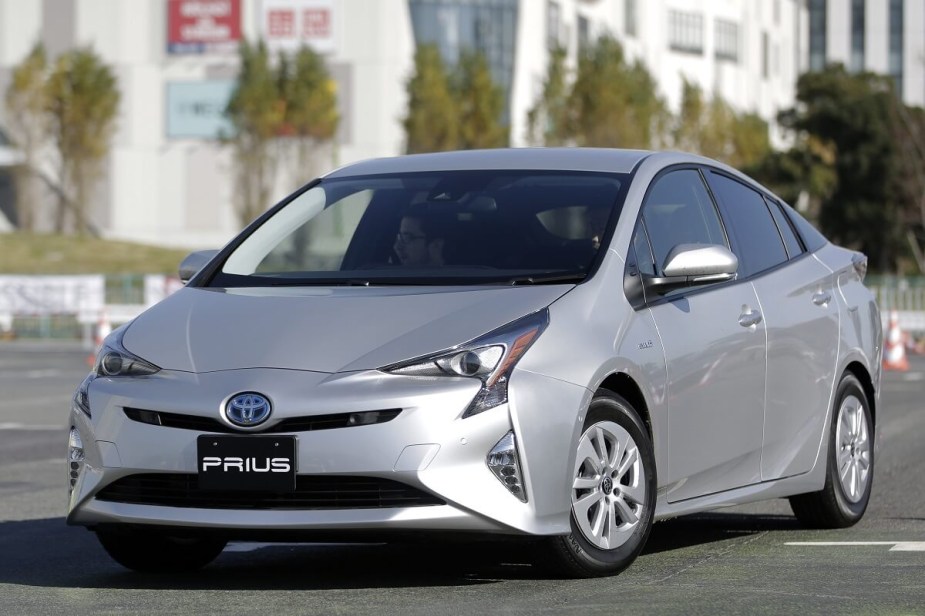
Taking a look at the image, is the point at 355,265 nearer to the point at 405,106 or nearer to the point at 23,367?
the point at 23,367

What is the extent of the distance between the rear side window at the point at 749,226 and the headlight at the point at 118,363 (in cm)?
258

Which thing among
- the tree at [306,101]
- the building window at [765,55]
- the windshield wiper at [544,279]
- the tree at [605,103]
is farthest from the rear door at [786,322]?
the building window at [765,55]

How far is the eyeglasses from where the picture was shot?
7012mm

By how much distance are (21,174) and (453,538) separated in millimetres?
61378

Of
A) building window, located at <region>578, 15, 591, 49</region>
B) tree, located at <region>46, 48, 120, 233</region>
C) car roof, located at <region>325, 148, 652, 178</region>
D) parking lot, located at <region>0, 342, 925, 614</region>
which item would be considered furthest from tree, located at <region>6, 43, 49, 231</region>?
car roof, located at <region>325, 148, 652, 178</region>

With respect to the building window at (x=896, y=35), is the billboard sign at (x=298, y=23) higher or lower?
lower

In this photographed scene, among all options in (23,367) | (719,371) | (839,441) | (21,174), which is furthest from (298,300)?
(21,174)

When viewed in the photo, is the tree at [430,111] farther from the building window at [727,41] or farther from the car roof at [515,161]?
the car roof at [515,161]

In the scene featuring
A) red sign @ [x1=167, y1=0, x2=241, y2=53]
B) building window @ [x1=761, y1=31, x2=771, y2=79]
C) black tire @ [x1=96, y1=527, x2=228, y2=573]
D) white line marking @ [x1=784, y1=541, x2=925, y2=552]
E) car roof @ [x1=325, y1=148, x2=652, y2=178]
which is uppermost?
building window @ [x1=761, y1=31, x2=771, y2=79]

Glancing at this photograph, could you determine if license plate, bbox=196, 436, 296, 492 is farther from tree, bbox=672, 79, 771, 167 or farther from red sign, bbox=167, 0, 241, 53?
red sign, bbox=167, 0, 241, 53

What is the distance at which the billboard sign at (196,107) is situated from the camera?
223 feet

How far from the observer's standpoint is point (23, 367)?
1017 inches

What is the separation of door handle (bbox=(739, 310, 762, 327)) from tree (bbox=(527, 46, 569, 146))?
5334 centimetres

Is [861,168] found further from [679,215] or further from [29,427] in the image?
[679,215]
